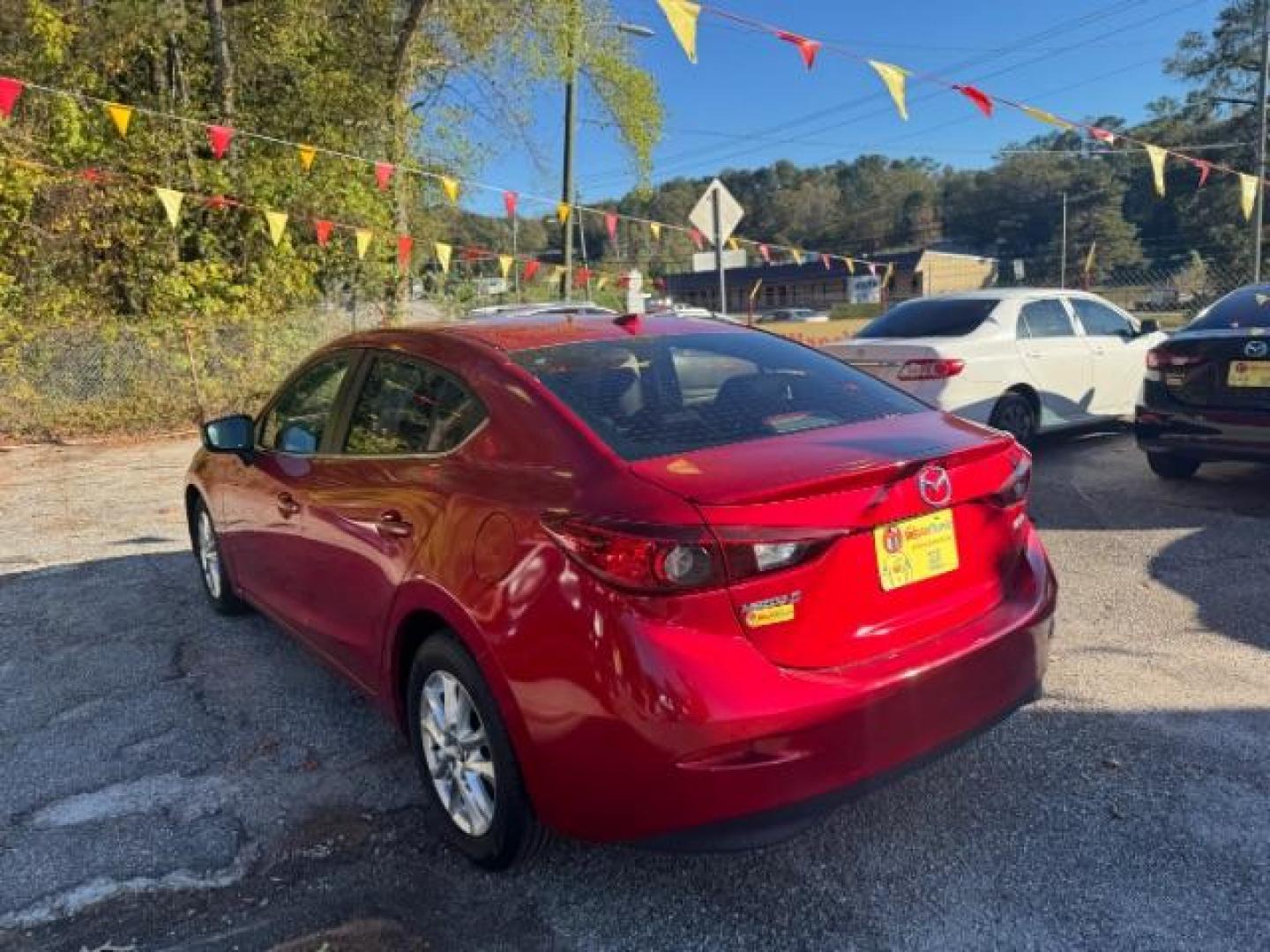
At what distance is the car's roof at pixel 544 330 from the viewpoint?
318cm

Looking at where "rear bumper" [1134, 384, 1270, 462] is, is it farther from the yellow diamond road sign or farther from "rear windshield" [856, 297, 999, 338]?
the yellow diamond road sign

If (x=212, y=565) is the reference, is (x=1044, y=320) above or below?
above

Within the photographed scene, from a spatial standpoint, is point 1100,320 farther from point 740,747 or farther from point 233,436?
point 740,747

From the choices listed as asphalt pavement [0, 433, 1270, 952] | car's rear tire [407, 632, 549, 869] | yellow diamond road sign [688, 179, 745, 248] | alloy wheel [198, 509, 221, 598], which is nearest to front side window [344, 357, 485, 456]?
car's rear tire [407, 632, 549, 869]

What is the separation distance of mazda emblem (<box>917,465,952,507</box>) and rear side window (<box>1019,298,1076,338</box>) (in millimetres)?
6367

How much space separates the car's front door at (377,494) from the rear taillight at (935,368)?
5276 mm

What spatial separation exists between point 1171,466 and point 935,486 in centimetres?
561

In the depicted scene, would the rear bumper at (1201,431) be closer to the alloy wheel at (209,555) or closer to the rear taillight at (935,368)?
the rear taillight at (935,368)

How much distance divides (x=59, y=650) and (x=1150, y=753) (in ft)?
15.7

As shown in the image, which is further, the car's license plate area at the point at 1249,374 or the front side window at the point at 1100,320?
the front side window at the point at 1100,320

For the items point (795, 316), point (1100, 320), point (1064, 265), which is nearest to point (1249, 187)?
point (1100, 320)

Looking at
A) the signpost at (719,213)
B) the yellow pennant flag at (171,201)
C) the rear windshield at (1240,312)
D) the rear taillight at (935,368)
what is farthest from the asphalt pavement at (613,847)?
the yellow pennant flag at (171,201)

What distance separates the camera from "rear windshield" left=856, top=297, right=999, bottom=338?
8.19 m

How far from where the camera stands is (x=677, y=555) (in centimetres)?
219
